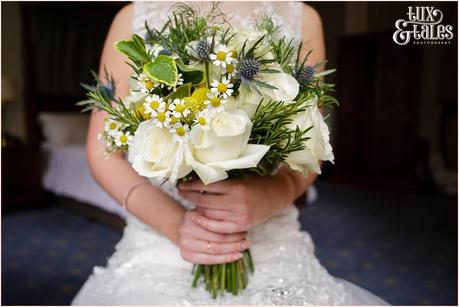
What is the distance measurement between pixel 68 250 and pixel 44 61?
3209 mm

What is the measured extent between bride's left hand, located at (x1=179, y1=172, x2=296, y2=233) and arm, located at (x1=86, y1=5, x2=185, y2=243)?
0.10 meters

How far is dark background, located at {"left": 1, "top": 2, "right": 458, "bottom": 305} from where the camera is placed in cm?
310

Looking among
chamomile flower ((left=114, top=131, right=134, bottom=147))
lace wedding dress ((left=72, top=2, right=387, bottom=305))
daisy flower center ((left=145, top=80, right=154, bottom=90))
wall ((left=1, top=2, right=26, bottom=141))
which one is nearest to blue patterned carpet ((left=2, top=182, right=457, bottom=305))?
wall ((left=1, top=2, right=26, bottom=141))

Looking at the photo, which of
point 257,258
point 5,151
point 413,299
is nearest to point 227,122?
point 257,258

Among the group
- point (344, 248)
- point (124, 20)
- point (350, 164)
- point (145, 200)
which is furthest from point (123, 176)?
point (350, 164)

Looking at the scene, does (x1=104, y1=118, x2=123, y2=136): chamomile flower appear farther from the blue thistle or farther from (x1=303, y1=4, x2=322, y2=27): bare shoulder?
(x1=303, y1=4, x2=322, y2=27): bare shoulder

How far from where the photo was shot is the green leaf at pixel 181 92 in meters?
0.67

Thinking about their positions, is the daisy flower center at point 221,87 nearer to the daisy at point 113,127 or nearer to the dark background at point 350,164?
the daisy at point 113,127

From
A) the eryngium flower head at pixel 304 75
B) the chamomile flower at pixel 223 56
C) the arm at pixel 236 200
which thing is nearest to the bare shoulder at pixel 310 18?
the arm at pixel 236 200

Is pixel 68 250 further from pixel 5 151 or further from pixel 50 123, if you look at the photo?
pixel 50 123

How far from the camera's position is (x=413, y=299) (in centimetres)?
271

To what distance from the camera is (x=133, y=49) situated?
71 cm

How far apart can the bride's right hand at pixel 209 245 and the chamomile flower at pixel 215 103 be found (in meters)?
0.31

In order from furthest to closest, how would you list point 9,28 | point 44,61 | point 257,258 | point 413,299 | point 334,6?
point 334,6 < point 44,61 < point 9,28 < point 413,299 < point 257,258
